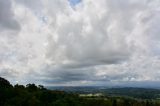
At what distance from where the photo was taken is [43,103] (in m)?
161

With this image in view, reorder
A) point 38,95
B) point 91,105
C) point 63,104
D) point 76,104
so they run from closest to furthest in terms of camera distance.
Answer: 1. point 63,104
2. point 76,104
3. point 38,95
4. point 91,105

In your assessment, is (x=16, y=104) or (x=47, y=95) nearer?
(x=16, y=104)

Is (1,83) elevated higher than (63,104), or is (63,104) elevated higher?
(1,83)

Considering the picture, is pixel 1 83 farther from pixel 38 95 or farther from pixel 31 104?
pixel 31 104

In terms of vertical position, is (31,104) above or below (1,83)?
below

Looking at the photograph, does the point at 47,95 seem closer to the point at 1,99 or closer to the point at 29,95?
the point at 29,95

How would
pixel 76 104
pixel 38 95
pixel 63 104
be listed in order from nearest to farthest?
1. pixel 63 104
2. pixel 76 104
3. pixel 38 95

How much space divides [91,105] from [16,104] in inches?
2186

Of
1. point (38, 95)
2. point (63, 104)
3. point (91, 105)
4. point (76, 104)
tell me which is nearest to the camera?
point (63, 104)

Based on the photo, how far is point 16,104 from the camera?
497ft

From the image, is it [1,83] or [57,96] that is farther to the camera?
[1,83]

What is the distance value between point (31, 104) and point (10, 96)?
80.3 ft

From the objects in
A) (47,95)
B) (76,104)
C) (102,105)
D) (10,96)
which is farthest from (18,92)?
(102,105)

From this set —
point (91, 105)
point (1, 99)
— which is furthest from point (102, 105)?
point (1, 99)
